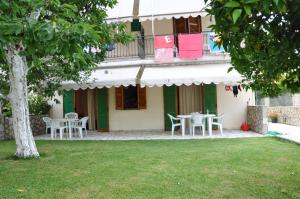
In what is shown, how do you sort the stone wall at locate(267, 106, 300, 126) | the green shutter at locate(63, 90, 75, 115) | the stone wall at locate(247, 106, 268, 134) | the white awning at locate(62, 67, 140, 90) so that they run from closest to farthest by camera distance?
the stone wall at locate(247, 106, 268, 134)
the white awning at locate(62, 67, 140, 90)
the green shutter at locate(63, 90, 75, 115)
the stone wall at locate(267, 106, 300, 126)

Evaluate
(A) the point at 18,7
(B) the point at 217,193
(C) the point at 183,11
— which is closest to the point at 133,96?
(C) the point at 183,11

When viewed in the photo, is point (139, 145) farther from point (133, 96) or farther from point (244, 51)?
point (244, 51)

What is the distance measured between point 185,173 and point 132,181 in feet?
4.95

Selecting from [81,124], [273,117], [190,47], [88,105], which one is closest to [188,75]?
[190,47]

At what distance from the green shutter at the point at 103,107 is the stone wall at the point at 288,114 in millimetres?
11723

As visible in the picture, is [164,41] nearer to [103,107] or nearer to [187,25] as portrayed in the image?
[187,25]

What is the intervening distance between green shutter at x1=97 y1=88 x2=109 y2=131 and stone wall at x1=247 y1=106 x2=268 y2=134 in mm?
8205

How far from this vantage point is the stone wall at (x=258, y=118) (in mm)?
19172

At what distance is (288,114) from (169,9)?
39.4 ft

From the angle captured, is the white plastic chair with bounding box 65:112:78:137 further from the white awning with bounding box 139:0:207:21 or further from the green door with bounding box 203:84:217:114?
the green door with bounding box 203:84:217:114

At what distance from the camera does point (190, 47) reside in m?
20.3

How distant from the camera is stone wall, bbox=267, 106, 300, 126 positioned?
24628 mm

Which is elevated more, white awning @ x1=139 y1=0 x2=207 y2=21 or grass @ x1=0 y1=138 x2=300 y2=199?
white awning @ x1=139 y1=0 x2=207 y2=21

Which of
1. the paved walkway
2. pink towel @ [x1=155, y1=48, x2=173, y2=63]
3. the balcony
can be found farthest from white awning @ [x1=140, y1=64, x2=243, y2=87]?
the paved walkway
